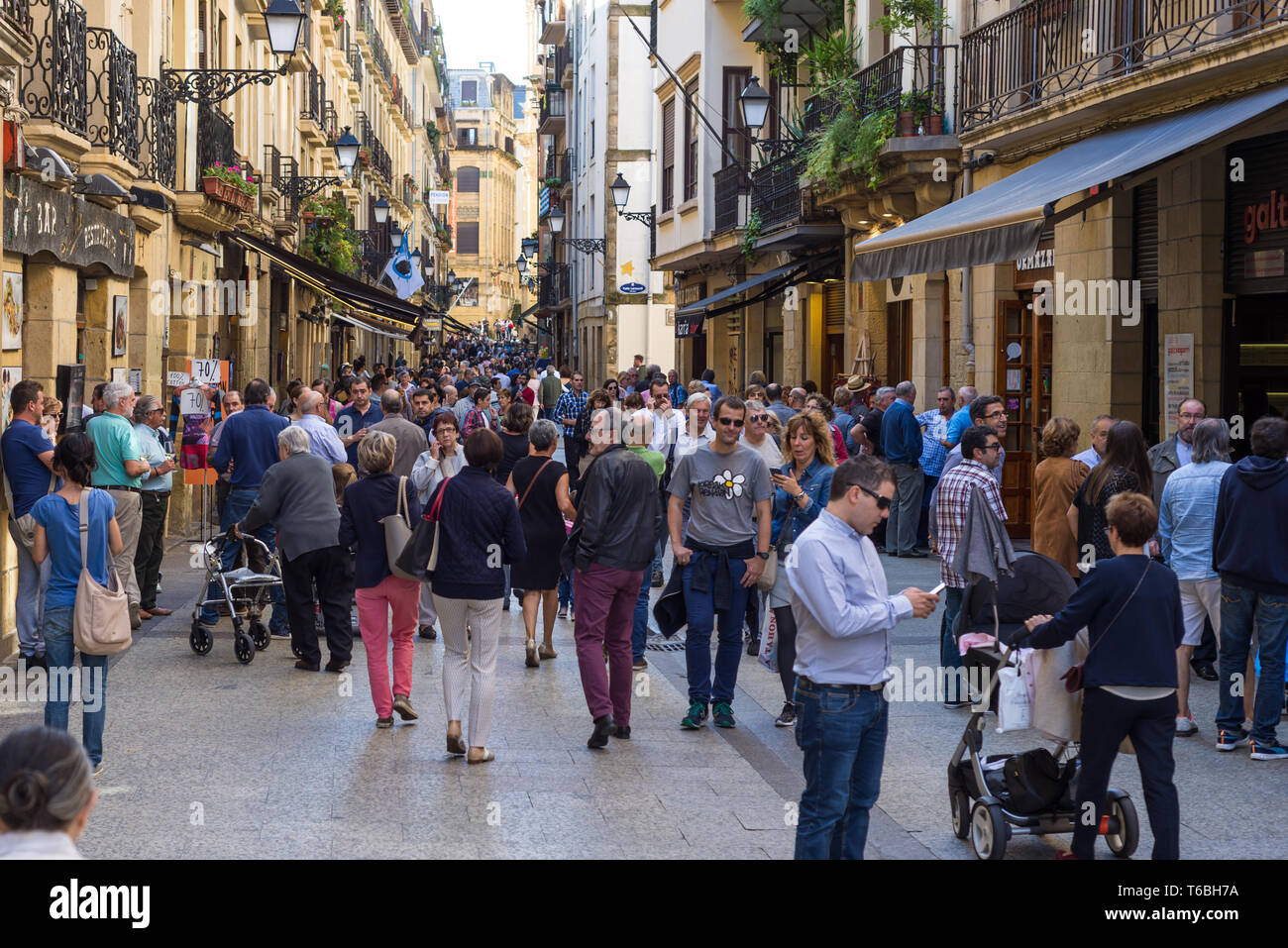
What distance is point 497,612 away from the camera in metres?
8.41

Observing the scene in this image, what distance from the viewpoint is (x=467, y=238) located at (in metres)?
124

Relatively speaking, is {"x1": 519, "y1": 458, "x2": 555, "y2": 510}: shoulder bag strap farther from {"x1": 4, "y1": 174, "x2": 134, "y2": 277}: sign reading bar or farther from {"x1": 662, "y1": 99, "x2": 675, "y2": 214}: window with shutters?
{"x1": 662, "y1": 99, "x2": 675, "y2": 214}: window with shutters

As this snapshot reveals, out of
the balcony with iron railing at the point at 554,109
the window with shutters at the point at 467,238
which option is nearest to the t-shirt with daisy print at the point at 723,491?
the balcony with iron railing at the point at 554,109

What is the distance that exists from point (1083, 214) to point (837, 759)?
1112 centimetres

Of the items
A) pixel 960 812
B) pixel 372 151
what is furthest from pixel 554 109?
pixel 960 812

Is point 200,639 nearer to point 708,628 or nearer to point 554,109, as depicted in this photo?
point 708,628

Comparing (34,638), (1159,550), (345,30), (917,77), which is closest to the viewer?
(1159,550)

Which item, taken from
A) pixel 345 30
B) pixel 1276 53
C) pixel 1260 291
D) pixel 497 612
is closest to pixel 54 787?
pixel 497 612

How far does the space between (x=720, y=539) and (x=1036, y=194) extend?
15.8 feet

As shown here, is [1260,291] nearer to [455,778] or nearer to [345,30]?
[455,778]

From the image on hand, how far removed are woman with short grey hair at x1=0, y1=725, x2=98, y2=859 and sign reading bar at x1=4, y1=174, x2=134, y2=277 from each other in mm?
8776

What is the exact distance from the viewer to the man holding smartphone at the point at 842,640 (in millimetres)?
5484

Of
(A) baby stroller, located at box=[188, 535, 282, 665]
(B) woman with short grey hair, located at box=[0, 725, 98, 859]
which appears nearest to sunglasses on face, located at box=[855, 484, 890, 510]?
(B) woman with short grey hair, located at box=[0, 725, 98, 859]

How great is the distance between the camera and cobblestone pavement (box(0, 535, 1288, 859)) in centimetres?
675
